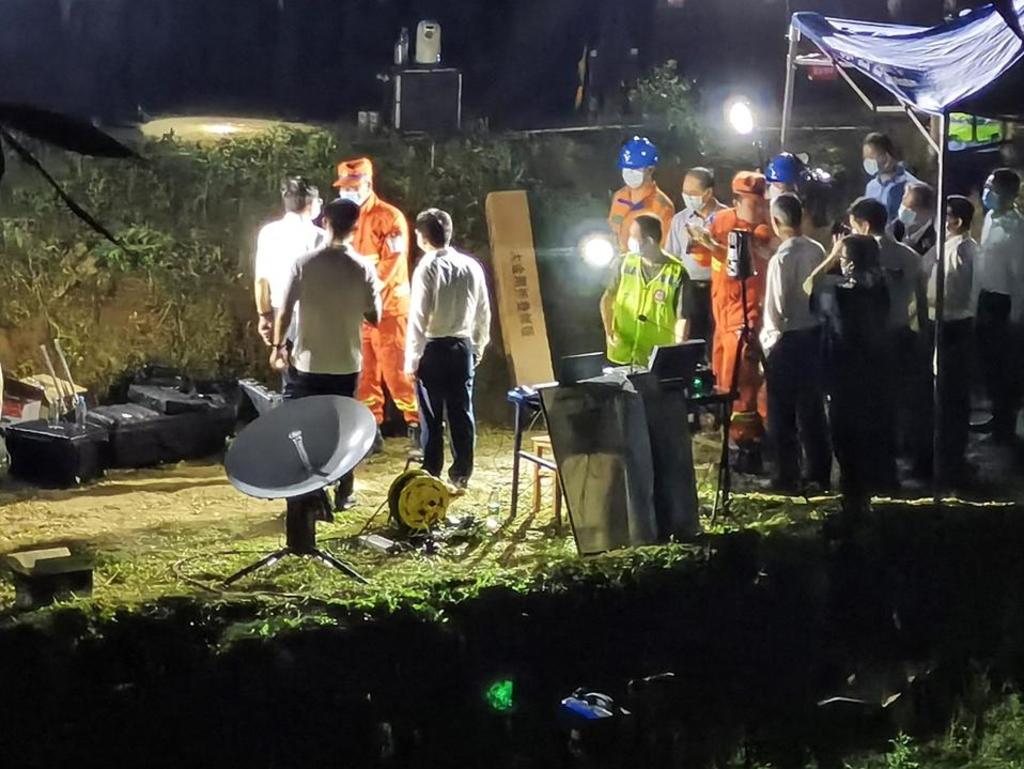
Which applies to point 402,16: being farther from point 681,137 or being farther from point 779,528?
point 779,528

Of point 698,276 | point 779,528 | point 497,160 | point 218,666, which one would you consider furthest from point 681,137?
point 218,666

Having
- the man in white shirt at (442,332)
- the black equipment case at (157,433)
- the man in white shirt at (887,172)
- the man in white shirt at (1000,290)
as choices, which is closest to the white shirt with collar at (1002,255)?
the man in white shirt at (1000,290)

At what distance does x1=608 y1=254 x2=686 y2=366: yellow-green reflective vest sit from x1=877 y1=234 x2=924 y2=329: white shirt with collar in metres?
1.17

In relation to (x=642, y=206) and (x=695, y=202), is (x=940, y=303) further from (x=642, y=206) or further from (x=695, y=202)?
(x=642, y=206)

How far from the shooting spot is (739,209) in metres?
8.73

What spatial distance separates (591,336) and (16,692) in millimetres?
6925

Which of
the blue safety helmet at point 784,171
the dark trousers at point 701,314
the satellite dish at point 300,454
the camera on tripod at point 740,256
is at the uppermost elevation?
the blue safety helmet at point 784,171

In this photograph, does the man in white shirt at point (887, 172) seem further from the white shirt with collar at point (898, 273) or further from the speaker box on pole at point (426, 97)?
the speaker box on pole at point (426, 97)

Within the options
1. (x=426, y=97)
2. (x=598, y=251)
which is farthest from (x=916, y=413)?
(x=426, y=97)

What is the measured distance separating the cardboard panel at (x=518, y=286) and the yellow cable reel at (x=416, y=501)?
2.90 metres

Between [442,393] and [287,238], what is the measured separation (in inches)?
64.3

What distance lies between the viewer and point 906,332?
25.5 feet

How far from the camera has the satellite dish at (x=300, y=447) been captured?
6.12 meters

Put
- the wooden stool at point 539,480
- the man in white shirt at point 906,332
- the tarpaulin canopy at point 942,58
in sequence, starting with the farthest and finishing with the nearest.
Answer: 1. the man in white shirt at point 906,332
2. the wooden stool at point 539,480
3. the tarpaulin canopy at point 942,58
